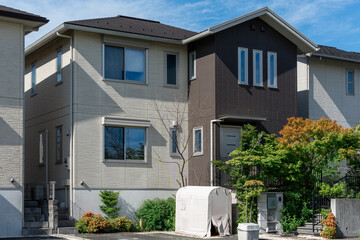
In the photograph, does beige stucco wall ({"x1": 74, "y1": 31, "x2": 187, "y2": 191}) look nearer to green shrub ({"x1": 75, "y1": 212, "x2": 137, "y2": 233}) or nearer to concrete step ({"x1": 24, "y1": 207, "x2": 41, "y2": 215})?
green shrub ({"x1": 75, "y1": 212, "x2": 137, "y2": 233})

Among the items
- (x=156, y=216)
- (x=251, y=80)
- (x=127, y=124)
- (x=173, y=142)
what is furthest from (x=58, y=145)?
(x=251, y=80)

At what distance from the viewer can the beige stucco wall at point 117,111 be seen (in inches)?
824

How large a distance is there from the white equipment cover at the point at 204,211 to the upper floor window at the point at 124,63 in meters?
5.49

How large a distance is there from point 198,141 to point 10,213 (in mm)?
8400

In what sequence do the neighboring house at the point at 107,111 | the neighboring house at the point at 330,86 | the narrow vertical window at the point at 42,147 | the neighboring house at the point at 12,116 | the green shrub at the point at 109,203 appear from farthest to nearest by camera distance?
the neighboring house at the point at 330,86 < the narrow vertical window at the point at 42,147 < the neighboring house at the point at 107,111 < the green shrub at the point at 109,203 < the neighboring house at the point at 12,116

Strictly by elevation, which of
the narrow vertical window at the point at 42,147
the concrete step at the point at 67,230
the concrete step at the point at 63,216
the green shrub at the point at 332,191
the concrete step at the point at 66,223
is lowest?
the concrete step at the point at 67,230

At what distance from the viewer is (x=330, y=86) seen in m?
27.0

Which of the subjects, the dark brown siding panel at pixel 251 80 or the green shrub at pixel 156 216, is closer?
the green shrub at pixel 156 216

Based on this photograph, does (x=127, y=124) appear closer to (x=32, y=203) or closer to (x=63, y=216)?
(x=63, y=216)

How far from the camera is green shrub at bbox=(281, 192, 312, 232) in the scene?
2030cm

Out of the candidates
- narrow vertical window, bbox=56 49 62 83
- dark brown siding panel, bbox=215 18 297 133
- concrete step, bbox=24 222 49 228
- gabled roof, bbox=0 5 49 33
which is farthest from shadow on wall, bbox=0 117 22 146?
dark brown siding panel, bbox=215 18 297 133

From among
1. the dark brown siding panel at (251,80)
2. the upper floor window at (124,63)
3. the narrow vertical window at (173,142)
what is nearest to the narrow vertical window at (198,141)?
the narrow vertical window at (173,142)

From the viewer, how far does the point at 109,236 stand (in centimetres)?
1873

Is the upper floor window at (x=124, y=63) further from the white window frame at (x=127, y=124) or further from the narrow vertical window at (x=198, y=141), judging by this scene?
the narrow vertical window at (x=198, y=141)
